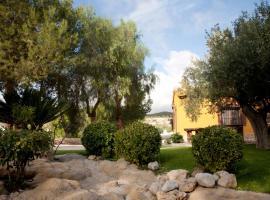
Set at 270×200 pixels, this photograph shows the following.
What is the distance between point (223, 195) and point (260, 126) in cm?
1037

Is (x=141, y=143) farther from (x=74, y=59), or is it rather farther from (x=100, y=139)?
(x=74, y=59)

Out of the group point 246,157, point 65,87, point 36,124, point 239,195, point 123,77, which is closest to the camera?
point 239,195

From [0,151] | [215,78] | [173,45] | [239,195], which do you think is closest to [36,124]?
[0,151]

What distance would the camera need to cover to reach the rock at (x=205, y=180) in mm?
13062

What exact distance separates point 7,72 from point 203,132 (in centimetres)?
1246

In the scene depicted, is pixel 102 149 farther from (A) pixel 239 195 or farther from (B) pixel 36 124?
(A) pixel 239 195

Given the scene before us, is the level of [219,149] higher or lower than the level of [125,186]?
higher

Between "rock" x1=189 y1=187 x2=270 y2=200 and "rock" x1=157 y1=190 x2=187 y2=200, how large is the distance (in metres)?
0.28

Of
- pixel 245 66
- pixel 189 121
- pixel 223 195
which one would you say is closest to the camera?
pixel 223 195

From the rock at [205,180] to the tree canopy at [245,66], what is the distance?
669cm

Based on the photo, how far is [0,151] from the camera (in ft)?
42.3

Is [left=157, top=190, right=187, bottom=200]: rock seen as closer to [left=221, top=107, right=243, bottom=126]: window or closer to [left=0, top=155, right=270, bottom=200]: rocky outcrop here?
[left=0, top=155, right=270, bottom=200]: rocky outcrop

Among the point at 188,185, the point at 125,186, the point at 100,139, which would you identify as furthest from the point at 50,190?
the point at 100,139

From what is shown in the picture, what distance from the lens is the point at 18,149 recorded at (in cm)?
1284
